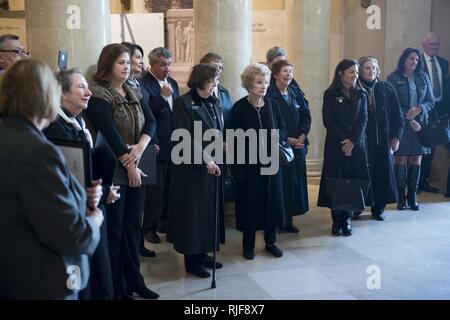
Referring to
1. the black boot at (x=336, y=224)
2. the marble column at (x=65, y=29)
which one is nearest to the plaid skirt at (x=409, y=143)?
the black boot at (x=336, y=224)

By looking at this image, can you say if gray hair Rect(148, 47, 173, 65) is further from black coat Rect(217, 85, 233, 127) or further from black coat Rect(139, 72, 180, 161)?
black coat Rect(217, 85, 233, 127)

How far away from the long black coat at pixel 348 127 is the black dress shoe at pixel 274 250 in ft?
3.46

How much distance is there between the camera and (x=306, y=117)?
5.51 meters

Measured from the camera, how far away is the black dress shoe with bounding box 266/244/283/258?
15.7 feet

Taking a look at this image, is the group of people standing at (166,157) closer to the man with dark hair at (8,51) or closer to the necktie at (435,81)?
the necktie at (435,81)

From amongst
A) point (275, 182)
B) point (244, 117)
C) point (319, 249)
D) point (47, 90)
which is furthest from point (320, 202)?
point (47, 90)

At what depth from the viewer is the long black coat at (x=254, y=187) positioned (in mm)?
4602

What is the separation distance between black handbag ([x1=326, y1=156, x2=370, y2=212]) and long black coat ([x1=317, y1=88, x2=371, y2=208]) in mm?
90

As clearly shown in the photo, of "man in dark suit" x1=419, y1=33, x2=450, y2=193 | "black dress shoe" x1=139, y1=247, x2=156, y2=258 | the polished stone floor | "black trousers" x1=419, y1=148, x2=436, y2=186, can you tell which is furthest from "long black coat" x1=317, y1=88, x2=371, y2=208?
"black trousers" x1=419, y1=148, x2=436, y2=186

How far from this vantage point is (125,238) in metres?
3.64

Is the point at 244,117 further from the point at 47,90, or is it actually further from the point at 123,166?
the point at 47,90

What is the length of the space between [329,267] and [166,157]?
176 centimetres

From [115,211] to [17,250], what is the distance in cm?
140

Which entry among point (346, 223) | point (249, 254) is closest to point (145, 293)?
point (249, 254)
